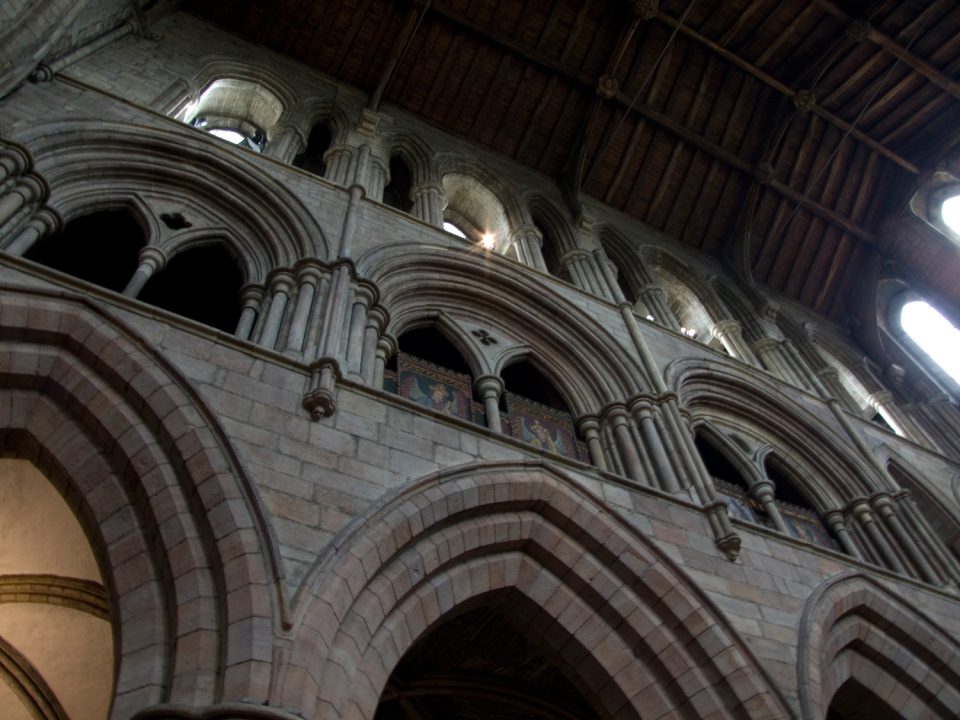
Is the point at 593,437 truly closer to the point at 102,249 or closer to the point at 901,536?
the point at 901,536

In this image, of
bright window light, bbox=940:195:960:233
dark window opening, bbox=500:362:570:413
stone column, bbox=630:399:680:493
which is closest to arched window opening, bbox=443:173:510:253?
dark window opening, bbox=500:362:570:413

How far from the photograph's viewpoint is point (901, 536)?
838 cm

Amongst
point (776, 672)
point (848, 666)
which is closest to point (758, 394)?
point (848, 666)

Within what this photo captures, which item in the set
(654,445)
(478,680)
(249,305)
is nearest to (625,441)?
(654,445)

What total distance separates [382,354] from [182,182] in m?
2.55

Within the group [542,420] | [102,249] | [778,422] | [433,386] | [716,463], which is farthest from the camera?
[778,422]

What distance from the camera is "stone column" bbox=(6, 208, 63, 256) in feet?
19.1

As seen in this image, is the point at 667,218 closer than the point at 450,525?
No

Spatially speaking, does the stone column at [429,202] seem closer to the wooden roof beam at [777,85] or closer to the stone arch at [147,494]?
the wooden roof beam at [777,85]

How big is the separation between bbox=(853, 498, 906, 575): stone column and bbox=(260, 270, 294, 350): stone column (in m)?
6.16

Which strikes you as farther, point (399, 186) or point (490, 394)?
point (399, 186)

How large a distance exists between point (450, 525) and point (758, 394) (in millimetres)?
5569

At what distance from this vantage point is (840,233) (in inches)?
558

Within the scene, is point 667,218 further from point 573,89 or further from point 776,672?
point 776,672
